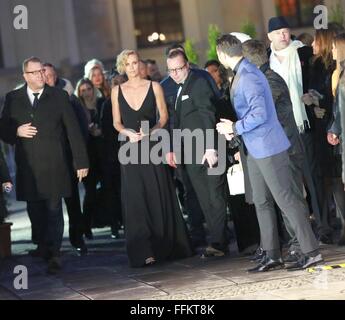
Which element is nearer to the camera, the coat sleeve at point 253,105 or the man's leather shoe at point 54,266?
the coat sleeve at point 253,105

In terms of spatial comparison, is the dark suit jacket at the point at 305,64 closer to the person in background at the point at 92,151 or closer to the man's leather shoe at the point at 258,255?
Answer: the man's leather shoe at the point at 258,255

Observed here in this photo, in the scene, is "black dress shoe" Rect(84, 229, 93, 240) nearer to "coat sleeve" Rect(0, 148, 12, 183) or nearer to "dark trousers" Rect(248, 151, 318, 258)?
"coat sleeve" Rect(0, 148, 12, 183)

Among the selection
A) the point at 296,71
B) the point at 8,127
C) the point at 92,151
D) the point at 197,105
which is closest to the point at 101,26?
the point at 92,151

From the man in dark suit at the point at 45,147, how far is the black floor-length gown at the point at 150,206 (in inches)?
20.6

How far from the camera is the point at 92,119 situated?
491 inches

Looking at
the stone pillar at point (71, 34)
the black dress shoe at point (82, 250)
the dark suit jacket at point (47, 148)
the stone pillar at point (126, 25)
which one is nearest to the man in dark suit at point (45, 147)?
the dark suit jacket at point (47, 148)

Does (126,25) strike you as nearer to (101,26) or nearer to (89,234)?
(101,26)

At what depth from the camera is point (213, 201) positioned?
10.4 m

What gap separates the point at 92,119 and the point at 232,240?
2.47 meters

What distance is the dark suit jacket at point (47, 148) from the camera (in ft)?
33.5

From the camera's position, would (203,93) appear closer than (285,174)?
No

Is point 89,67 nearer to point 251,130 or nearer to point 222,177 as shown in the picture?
point 222,177

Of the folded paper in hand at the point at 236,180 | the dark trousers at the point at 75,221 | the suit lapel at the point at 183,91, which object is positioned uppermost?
the suit lapel at the point at 183,91
